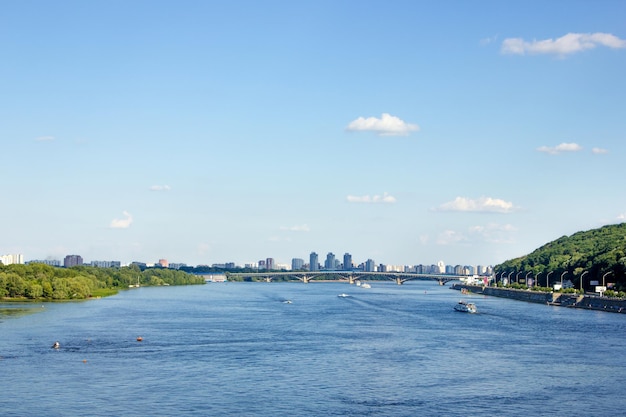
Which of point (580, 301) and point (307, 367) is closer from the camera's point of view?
point (307, 367)

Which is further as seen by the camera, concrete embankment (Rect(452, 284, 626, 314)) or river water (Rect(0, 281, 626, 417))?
concrete embankment (Rect(452, 284, 626, 314))

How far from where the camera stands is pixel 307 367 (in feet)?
241

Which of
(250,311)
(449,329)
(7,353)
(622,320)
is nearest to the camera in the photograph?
(7,353)

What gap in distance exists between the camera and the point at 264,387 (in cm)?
6350

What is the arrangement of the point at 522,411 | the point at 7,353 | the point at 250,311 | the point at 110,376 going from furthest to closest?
the point at 250,311, the point at 7,353, the point at 110,376, the point at 522,411

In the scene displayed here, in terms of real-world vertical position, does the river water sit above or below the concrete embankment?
below

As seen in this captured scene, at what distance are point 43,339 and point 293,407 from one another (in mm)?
46109

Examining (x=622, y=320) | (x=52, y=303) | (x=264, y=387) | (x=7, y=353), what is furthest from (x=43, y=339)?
(x=622, y=320)

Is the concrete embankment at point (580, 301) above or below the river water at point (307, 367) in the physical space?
above

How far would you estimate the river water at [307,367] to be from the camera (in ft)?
186

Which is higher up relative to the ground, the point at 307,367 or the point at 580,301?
the point at 580,301

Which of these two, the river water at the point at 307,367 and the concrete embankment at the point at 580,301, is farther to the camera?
the concrete embankment at the point at 580,301

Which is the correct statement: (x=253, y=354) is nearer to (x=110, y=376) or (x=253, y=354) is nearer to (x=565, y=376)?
(x=110, y=376)

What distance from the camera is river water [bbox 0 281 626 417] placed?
5684cm
